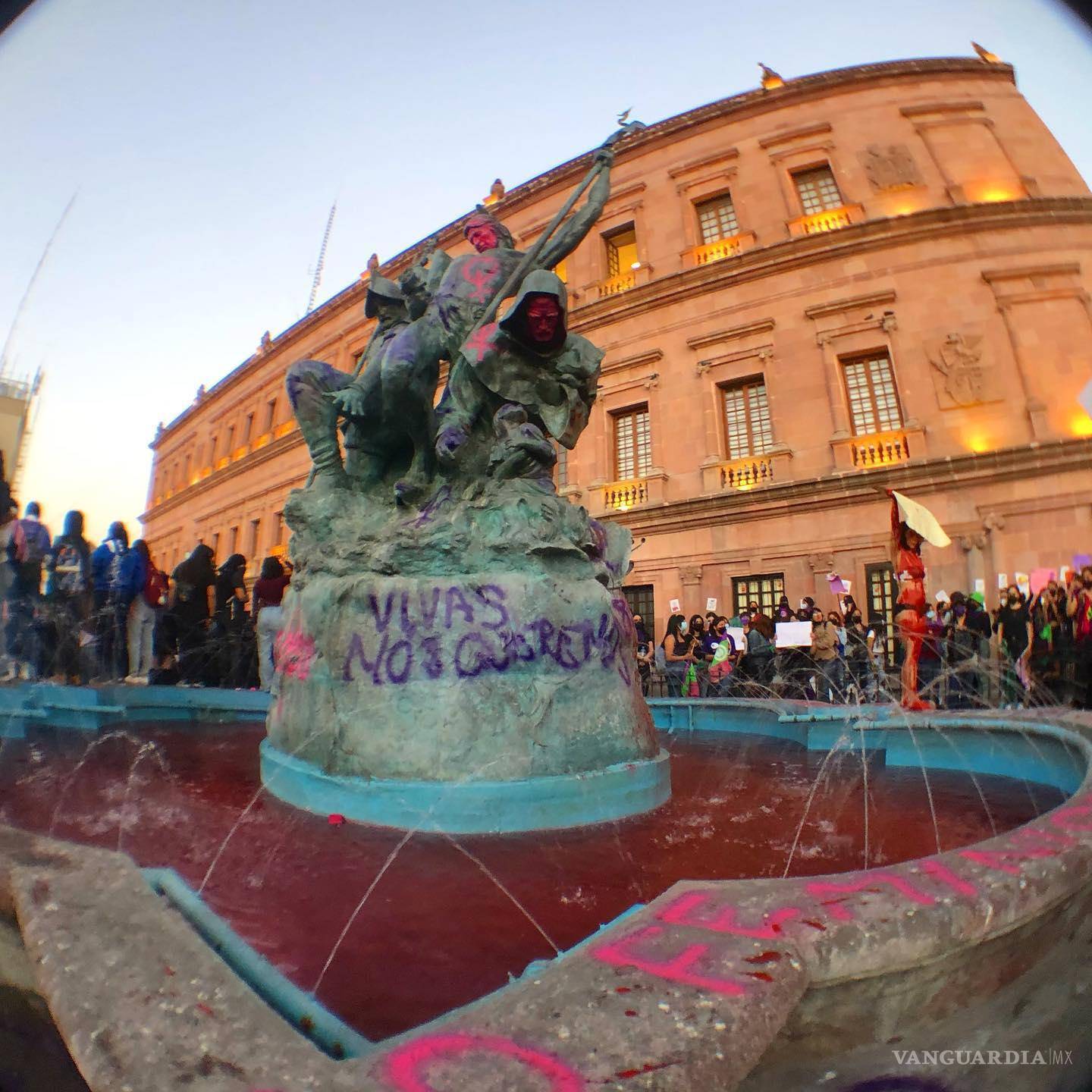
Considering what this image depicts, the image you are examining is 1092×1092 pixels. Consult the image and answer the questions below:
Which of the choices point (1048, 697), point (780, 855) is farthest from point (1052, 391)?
point (780, 855)

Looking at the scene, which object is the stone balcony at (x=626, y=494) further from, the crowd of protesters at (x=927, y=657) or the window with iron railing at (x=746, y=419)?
the crowd of protesters at (x=927, y=657)

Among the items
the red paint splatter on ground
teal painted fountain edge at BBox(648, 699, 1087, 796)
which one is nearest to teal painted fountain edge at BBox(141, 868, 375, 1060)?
the red paint splatter on ground

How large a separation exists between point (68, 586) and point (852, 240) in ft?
60.0

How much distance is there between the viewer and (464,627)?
293cm

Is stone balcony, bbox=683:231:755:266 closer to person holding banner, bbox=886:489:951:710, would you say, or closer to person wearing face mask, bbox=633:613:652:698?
person wearing face mask, bbox=633:613:652:698

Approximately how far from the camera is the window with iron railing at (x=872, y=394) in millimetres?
15805

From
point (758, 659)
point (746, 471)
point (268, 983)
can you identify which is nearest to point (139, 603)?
point (268, 983)

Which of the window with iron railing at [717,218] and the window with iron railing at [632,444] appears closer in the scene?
the window with iron railing at [632,444]

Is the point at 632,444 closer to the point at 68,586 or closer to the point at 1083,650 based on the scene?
the point at 1083,650

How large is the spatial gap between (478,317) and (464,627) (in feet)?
7.10

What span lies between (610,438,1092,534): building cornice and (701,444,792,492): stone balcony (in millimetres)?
416

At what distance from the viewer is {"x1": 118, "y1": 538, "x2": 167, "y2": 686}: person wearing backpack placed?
6.60 m

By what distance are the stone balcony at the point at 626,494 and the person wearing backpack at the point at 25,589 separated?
12819 mm

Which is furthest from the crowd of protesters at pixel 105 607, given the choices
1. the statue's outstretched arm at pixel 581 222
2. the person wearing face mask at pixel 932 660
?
the person wearing face mask at pixel 932 660
